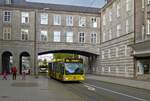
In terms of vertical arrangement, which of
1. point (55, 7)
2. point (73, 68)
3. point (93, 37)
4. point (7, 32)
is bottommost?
point (73, 68)

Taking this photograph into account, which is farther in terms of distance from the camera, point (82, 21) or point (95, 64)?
point (95, 64)

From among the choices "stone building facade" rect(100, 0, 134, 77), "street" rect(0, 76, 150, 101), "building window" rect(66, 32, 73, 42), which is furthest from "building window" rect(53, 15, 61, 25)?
"street" rect(0, 76, 150, 101)

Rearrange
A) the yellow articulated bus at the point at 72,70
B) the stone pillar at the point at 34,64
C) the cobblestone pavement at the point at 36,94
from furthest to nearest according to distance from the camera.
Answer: the stone pillar at the point at 34,64
the yellow articulated bus at the point at 72,70
the cobblestone pavement at the point at 36,94

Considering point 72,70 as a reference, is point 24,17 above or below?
above

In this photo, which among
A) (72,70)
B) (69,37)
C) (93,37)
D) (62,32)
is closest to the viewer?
(72,70)

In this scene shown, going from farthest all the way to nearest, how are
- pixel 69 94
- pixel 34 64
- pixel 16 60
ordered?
1. pixel 34 64
2. pixel 16 60
3. pixel 69 94

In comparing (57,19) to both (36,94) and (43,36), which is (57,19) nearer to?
(43,36)

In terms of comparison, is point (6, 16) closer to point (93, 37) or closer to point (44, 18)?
point (44, 18)

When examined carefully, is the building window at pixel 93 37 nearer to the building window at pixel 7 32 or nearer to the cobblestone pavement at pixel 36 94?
the building window at pixel 7 32

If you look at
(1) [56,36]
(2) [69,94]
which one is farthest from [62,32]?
(2) [69,94]

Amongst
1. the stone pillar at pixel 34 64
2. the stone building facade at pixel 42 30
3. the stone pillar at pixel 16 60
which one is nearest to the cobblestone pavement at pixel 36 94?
the stone pillar at pixel 16 60

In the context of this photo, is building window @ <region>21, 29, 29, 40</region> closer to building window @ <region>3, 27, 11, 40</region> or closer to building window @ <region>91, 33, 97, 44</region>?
building window @ <region>3, 27, 11, 40</region>

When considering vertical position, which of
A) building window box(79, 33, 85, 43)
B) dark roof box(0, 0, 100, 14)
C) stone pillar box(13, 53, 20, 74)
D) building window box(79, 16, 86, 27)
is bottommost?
stone pillar box(13, 53, 20, 74)

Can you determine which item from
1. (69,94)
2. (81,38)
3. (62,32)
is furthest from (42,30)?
(69,94)
